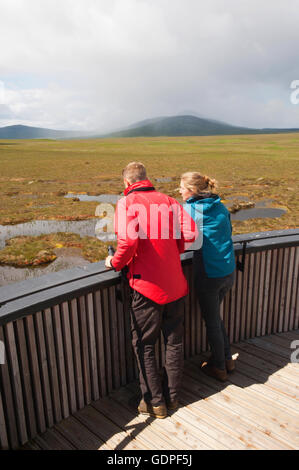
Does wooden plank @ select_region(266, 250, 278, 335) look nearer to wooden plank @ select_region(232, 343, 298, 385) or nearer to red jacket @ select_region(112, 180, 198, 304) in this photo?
wooden plank @ select_region(232, 343, 298, 385)

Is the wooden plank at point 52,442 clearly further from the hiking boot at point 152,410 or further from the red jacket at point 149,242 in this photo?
the red jacket at point 149,242

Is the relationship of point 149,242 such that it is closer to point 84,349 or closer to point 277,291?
point 84,349

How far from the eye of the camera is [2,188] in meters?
26.3

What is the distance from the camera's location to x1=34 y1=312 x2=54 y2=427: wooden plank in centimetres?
258

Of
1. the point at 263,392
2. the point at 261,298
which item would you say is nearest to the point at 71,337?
the point at 263,392

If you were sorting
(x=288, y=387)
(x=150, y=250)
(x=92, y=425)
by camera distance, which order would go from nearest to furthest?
(x=150, y=250) < (x=92, y=425) < (x=288, y=387)

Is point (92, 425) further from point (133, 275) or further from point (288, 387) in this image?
point (288, 387)

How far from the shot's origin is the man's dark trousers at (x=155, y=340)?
2756 millimetres

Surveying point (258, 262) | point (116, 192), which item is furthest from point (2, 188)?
point (258, 262)

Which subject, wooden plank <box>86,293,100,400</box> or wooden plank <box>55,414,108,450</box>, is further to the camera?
wooden plank <box>86,293,100,400</box>

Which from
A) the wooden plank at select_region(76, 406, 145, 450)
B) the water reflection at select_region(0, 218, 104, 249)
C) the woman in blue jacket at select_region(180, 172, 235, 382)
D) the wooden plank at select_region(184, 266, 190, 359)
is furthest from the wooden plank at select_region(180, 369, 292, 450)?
the water reflection at select_region(0, 218, 104, 249)

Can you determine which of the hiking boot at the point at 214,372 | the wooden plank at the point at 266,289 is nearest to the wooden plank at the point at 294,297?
the wooden plank at the point at 266,289

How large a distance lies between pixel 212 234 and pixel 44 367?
61.6 inches
